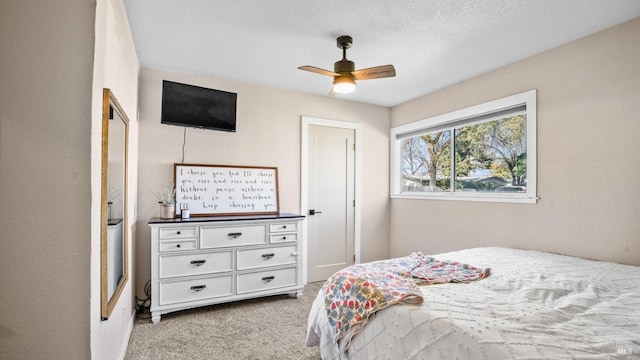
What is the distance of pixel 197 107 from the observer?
11.0ft

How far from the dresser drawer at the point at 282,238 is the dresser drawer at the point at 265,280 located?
306 millimetres

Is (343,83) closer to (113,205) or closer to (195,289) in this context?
(113,205)

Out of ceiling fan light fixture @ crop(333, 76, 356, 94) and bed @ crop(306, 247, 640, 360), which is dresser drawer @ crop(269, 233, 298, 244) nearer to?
bed @ crop(306, 247, 640, 360)

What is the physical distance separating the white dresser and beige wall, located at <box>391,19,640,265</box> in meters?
2.09

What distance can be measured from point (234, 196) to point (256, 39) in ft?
5.56

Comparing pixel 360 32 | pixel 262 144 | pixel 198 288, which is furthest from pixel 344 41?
pixel 198 288

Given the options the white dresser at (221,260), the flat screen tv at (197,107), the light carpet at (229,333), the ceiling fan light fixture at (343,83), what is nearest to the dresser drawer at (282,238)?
the white dresser at (221,260)

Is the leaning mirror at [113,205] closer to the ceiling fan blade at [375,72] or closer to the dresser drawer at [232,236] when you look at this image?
the dresser drawer at [232,236]

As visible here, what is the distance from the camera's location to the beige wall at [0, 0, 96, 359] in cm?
121

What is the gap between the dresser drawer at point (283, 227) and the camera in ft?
11.0

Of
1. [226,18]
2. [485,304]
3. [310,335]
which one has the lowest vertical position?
[310,335]

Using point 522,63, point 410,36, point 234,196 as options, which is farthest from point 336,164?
point 522,63

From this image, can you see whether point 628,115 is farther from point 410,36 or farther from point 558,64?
point 410,36

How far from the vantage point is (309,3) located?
2.12m
